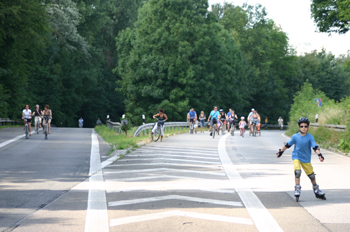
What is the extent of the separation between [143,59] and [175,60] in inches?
148

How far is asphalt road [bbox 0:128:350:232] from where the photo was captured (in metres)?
6.32

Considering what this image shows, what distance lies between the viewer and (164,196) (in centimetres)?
834

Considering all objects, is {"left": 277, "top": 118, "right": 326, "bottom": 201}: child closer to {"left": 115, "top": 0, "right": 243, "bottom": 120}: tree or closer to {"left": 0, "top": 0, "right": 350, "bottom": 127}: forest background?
{"left": 0, "top": 0, "right": 350, "bottom": 127}: forest background

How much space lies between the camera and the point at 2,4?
23000 mm

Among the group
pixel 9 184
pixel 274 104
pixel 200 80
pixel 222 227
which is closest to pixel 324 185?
pixel 222 227

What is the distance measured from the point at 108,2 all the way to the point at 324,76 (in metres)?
43.4

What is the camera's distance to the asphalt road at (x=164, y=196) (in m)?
6.32

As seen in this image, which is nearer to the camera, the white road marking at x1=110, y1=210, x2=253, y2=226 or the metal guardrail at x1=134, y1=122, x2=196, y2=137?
the white road marking at x1=110, y1=210, x2=253, y2=226

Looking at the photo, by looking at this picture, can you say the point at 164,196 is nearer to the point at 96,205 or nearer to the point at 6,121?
the point at 96,205

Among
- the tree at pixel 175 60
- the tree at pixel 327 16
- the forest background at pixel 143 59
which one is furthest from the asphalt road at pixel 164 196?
the tree at pixel 175 60

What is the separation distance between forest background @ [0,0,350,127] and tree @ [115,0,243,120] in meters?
0.11

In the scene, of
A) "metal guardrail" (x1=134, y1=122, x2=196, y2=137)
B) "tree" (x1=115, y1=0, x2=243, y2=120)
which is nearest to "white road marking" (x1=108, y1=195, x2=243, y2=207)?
"metal guardrail" (x1=134, y1=122, x2=196, y2=137)

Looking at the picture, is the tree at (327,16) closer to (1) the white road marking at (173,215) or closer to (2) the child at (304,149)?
(2) the child at (304,149)

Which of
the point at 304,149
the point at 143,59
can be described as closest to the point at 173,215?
the point at 304,149
